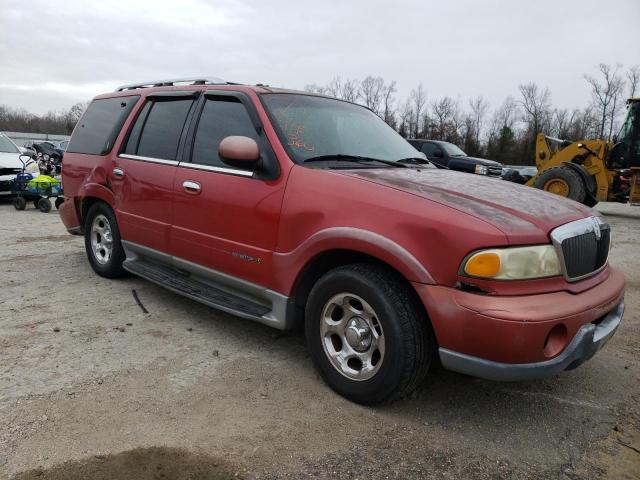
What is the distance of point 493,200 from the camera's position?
9.24ft

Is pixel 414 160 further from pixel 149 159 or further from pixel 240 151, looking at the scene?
pixel 149 159

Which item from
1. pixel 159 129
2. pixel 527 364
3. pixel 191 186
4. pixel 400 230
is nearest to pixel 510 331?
pixel 527 364

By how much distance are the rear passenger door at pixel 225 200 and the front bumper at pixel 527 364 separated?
4.47 feet

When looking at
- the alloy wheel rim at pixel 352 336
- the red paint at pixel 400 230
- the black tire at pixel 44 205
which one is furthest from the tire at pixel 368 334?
the black tire at pixel 44 205

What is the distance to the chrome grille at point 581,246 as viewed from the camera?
2.58 meters

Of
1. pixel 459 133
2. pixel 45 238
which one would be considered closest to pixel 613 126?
pixel 459 133

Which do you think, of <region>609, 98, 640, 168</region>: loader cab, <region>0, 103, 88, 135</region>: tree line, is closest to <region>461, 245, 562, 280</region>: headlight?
<region>609, 98, 640, 168</region>: loader cab

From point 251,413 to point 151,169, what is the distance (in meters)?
2.38

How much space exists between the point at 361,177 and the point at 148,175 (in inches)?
83.6

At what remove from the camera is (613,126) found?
5856 cm

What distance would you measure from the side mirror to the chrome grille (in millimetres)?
1819

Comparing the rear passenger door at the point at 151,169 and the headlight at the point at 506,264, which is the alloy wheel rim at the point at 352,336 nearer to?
the headlight at the point at 506,264

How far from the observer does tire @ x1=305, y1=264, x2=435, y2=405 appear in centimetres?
261

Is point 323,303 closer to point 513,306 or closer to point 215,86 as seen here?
point 513,306
